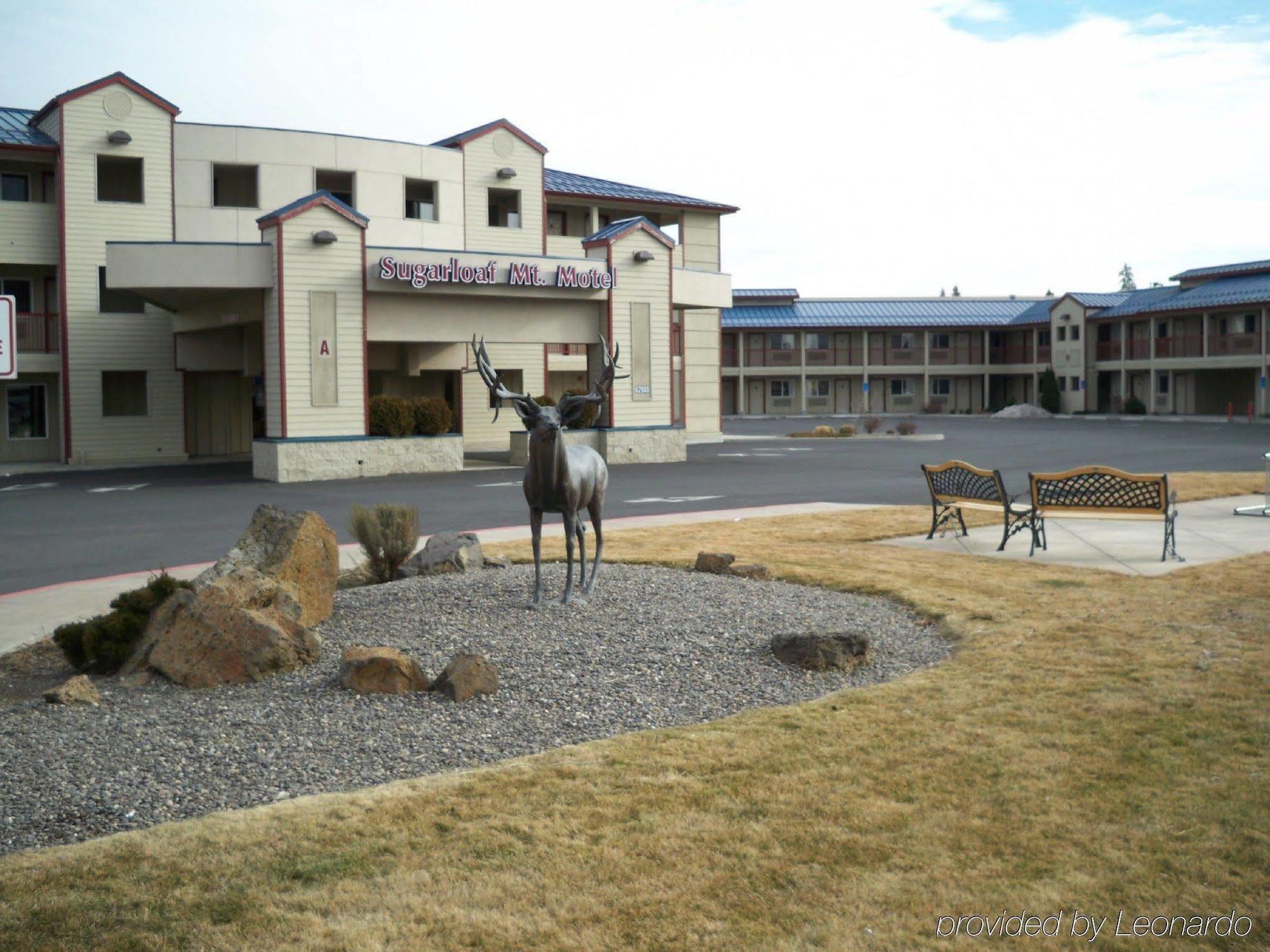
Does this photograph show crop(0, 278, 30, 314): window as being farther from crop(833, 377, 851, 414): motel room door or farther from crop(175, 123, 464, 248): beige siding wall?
crop(833, 377, 851, 414): motel room door

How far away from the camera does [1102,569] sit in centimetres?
1248

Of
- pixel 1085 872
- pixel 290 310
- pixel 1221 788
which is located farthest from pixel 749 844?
pixel 290 310

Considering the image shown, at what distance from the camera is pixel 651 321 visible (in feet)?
115

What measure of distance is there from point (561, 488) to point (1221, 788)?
17.8 ft

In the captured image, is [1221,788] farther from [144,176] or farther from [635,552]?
[144,176]

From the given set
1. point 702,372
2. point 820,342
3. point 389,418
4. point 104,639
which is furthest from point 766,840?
point 820,342

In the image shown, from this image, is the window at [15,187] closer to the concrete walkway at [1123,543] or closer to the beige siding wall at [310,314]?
the beige siding wall at [310,314]

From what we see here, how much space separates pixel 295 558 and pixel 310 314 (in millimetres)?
20309

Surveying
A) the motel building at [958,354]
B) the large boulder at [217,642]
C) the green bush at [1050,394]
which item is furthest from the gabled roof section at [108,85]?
the green bush at [1050,394]

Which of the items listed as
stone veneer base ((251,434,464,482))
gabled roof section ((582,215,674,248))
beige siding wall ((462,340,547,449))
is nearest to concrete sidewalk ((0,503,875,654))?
stone veneer base ((251,434,464,482))

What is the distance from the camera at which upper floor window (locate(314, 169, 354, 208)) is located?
122 ft

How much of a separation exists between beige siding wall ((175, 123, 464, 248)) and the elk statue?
28108mm

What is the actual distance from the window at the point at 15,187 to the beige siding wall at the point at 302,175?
4379 mm

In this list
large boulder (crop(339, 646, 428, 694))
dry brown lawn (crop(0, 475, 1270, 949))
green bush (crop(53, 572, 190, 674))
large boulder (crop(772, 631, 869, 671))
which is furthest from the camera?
green bush (crop(53, 572, 190, 674))
